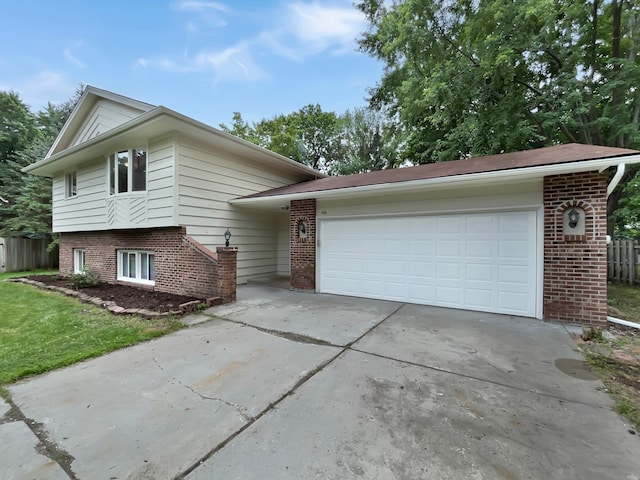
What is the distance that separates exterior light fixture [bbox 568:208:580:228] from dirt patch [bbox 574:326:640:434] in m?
1.79

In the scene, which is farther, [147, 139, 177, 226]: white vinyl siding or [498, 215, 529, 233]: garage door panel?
[147, 139, 177, 226]: white vinyl siding

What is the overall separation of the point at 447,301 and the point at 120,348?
5919 mm

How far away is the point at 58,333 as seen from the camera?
177 inches

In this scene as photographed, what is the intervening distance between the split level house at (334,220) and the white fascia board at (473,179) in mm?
26

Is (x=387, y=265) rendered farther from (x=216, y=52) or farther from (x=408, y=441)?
(x=216, y=52)

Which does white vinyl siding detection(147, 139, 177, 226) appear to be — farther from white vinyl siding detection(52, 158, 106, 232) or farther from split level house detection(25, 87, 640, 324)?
white vinyl siding detection(52, 158, 106, 232)

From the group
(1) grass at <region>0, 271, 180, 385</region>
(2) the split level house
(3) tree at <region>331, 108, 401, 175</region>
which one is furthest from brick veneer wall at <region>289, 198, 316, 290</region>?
(3) tree at <region>331, 108, 401, 175</region>

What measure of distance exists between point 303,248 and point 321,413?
18.6 feet

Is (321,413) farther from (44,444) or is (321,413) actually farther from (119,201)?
(119,201)

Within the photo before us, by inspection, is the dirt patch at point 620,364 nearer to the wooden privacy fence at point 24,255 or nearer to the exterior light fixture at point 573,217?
the exterior light fixture at point 573,217

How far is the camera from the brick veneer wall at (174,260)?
6238mm

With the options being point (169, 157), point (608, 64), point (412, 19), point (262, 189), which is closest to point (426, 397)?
point (169, 157)

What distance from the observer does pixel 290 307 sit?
19.7 ft

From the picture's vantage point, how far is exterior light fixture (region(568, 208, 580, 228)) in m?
4.84
